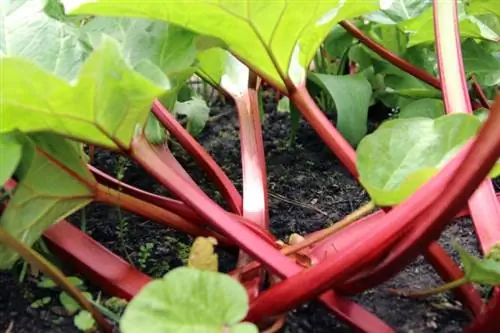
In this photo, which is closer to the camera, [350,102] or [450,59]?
[450,59]

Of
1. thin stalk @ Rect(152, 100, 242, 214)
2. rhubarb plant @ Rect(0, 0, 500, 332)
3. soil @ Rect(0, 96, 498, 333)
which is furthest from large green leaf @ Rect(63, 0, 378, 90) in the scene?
soil @ Rect(0, 96, 498, 333)

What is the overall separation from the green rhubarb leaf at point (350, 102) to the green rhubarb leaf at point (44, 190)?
387 mm

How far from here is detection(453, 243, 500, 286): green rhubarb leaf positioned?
62 cm

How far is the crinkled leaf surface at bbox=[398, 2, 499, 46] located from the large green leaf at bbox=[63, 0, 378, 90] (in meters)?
0.24

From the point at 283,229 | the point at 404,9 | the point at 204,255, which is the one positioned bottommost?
the point at 283,229

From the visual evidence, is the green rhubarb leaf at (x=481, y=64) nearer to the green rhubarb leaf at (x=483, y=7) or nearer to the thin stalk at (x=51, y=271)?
the green rhubarb leaf at (x=483, y=7)

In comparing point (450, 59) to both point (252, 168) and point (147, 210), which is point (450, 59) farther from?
point (147, 210)

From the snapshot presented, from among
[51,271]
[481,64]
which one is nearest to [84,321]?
[51,271]

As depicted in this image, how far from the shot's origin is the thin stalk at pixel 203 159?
85 cm

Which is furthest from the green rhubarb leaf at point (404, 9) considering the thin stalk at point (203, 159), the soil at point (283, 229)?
the thin stalk at point (203, 159)

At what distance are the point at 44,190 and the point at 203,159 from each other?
0.24 m

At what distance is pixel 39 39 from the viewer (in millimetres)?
733

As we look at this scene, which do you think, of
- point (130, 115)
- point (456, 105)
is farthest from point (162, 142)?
point (456, 105)

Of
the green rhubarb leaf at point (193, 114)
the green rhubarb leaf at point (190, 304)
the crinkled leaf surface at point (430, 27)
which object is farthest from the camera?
the green rhubarb leaf at point (193, 114)
